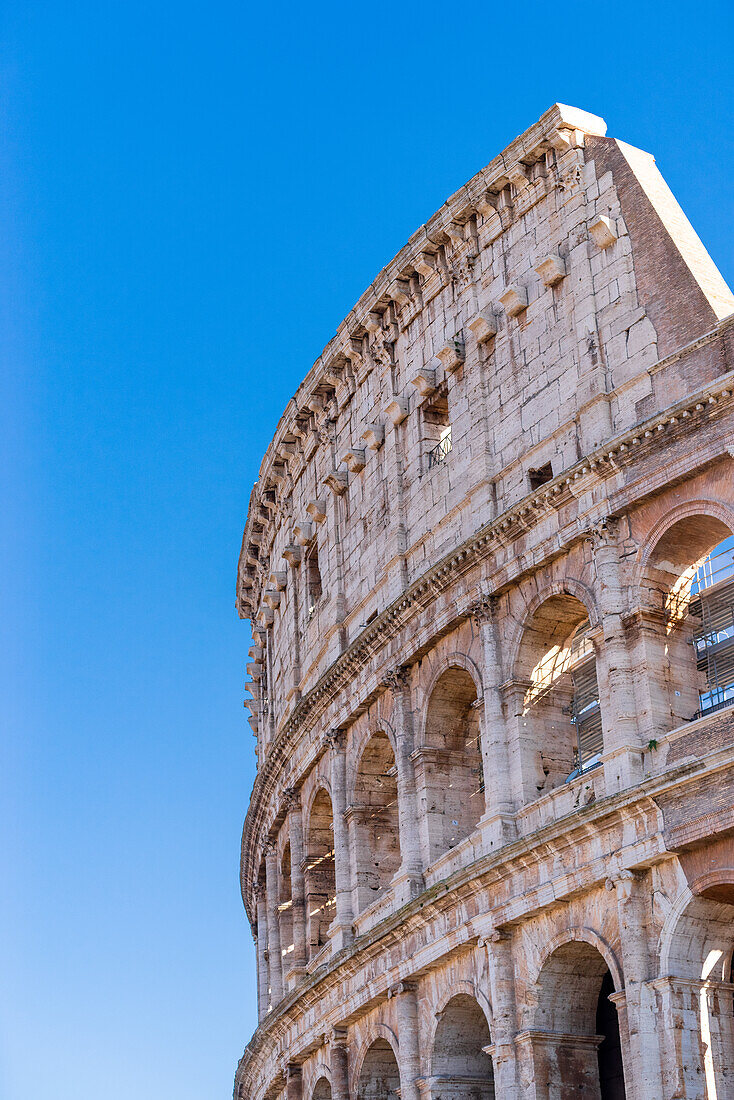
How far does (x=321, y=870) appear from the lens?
2966 centimetres

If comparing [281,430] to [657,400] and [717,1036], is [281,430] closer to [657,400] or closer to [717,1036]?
[657,400]

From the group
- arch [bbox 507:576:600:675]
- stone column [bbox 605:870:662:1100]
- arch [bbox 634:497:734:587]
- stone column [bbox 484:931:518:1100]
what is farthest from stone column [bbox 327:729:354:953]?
arch [bbox 634:497:734:587]

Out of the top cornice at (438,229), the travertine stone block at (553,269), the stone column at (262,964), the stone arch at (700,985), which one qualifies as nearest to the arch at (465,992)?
the stone arch at (700,985)

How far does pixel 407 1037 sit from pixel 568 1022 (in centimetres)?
307

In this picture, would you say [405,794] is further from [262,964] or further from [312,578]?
[262,964]

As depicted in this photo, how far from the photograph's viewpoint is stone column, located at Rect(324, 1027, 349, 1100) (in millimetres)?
25734

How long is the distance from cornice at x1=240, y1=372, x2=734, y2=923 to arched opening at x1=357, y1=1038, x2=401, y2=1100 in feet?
16.7

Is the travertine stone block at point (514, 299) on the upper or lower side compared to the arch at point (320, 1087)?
upper

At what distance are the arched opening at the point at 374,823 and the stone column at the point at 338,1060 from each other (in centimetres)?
186

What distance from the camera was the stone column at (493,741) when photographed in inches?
876

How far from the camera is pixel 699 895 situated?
1900cm

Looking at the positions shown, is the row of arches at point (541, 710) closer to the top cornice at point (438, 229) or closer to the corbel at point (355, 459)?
the corbel at point (355, 459)

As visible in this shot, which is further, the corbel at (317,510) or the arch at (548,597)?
the corbel at (317,510)

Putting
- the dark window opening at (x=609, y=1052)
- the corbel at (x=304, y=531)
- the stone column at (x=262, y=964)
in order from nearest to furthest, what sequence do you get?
the dark window opening at (x=609, y=1052) < the corbel at (x=304, y=531) < the stone column at (x=262, y=964)
